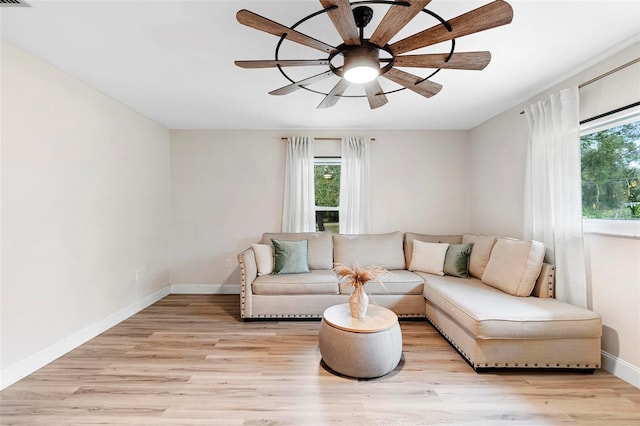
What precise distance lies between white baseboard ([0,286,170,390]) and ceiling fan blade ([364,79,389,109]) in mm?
3185

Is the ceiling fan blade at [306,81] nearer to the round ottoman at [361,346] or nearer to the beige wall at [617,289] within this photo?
→ the round ottoman at [361,346]

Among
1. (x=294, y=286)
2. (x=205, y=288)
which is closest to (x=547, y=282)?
(x=294, y=286)

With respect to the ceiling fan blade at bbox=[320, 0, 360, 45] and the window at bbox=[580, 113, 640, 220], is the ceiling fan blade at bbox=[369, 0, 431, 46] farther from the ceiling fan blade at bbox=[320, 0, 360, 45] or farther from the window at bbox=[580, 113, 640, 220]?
the window at bbox=[580, 113, 640, 220]

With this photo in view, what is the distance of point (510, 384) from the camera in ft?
6.91

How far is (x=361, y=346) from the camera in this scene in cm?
212

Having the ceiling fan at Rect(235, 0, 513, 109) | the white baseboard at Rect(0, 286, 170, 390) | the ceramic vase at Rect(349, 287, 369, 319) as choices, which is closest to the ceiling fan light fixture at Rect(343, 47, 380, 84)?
the ceiling fan at Rect(235, 0, 513, 109)

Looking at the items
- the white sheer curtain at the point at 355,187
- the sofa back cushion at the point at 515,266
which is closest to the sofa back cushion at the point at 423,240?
the white sheer curtain at the point at 355,187

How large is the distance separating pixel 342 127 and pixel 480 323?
2.99 meters

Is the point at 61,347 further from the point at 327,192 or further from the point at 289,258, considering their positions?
the point at 327,192

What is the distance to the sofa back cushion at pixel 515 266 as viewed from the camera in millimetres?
2602

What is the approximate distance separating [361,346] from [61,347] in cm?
253

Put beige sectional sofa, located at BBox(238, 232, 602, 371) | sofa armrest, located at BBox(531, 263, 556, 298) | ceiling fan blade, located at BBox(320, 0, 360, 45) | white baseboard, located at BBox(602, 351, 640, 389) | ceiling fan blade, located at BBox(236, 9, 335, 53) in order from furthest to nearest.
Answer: sofa armrest, located at BBox(531, 263, 556, 298)
beige sectional sofa, located at BBox(238, 232, 602, 371)
white baseboard, located at BBox(602, 351, 640, 389)
ceiling fan blade, located at BBox(236, 9, 335, 53)
ceiling fan blade, located at BBox(320, 0, 360, 45)

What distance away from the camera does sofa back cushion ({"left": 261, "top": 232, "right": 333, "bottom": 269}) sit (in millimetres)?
3828

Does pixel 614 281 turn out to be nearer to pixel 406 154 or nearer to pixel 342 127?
pixel 406 154
